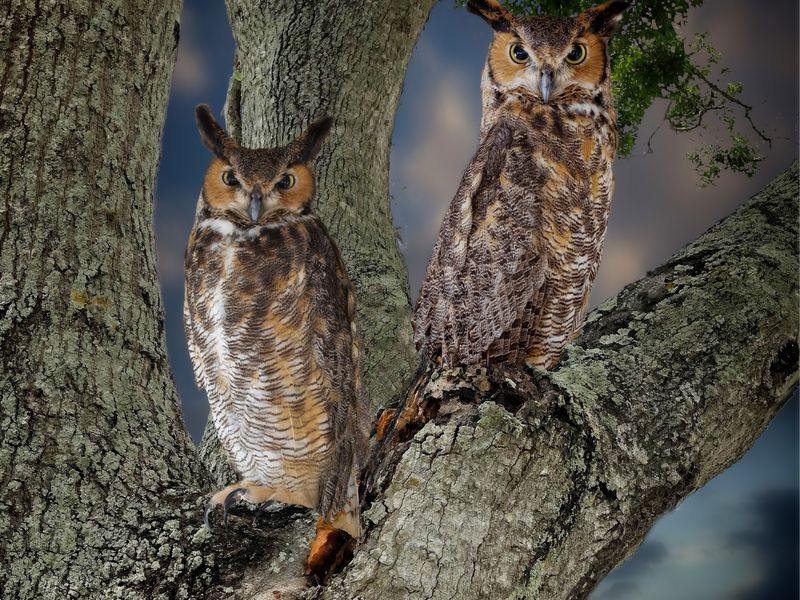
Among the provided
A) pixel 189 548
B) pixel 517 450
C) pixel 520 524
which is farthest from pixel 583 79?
pixel 189 548

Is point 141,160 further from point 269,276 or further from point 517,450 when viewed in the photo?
point 517,450

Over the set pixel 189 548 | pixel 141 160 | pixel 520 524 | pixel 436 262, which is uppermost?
pixel 141 160

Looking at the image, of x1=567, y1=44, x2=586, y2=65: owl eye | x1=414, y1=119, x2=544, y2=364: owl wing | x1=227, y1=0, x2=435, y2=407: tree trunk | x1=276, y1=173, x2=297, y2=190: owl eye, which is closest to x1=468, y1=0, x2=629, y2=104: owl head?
x1=567, y1=44, x2=586, y2=65: owl eye

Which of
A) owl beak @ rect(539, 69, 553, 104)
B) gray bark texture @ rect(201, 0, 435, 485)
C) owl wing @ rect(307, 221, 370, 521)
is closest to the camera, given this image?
owl wing @ rect(307, 221, 370, 521)

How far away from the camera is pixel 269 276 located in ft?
5.03

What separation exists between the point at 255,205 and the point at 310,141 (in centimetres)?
20

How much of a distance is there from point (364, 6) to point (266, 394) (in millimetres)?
2206

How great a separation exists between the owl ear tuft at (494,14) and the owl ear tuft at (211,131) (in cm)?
76

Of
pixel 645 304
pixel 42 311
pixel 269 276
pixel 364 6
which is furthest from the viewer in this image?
pixel 364 6

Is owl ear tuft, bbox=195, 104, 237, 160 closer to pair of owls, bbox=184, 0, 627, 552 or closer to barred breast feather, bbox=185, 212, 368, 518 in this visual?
pair of owls, bbox=184, 0, 627, 552

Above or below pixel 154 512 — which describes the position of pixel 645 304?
above

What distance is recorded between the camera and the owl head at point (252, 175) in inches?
58.6

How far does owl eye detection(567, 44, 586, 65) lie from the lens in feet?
5.98

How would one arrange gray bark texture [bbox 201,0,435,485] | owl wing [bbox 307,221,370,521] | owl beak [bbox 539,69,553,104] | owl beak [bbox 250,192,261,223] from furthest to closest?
1. gray bark texture [bbox 201,0,435,485]
2. owl beak [bbox 539,69,553,104]
3. owl wing [bbox 307,221,370,521]
4. owl beak [bbox 250,192,261,223]
